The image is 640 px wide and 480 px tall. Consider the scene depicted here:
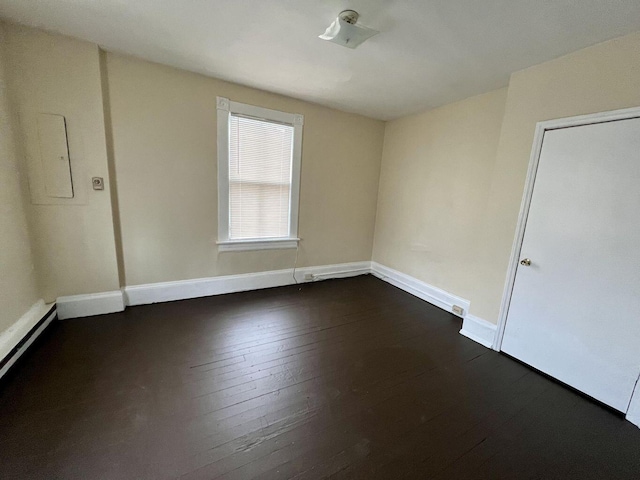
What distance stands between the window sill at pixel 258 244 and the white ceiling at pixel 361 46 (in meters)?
1.88

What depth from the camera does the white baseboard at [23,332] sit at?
5.96 ft

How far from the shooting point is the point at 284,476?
127 centimetres

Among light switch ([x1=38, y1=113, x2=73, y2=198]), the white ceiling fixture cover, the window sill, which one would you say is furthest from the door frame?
light switch ([x1=38, y1=113, x2=73, y2=198])

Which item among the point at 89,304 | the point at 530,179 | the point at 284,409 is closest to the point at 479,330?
the point at 530,179

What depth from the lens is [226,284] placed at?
334 centimetres

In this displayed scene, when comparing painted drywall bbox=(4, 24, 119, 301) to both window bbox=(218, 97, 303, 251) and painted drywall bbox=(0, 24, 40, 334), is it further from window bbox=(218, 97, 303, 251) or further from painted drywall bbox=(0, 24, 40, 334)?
window bbox=(218, 97, 303, 251)

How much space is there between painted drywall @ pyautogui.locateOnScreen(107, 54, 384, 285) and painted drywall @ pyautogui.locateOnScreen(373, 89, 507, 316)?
36.1 inches

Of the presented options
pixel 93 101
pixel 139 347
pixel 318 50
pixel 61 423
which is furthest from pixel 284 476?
pixel 93 101

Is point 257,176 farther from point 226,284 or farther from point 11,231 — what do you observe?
point 11,231

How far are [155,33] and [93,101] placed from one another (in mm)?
905

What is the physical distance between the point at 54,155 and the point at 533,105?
418cm

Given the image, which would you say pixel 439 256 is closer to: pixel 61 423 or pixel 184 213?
pixel 184 213

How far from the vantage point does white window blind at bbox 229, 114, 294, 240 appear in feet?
10.3

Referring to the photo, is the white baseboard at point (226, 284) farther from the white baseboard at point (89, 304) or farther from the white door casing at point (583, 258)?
the white door casing at point (583, 258)
